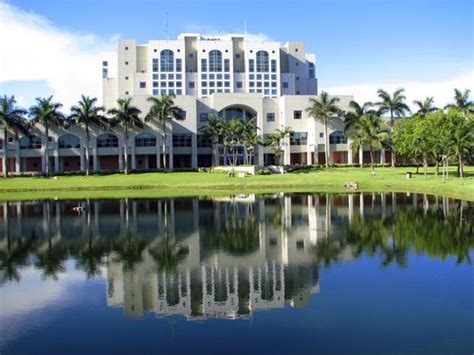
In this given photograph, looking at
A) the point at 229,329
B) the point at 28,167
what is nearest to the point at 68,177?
the point at 28,167

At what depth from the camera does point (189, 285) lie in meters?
20.3

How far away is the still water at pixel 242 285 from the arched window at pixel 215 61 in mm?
101223

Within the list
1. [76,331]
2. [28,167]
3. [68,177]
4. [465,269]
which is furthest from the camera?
[28,167]

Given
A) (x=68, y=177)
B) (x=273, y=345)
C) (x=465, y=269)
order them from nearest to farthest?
(x=273, y=345), (x=465, y=269), (x=68, y=177)

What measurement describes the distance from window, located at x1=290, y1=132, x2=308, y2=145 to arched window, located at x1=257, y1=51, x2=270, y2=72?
1364 inches

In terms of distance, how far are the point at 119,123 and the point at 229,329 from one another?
8851 cm

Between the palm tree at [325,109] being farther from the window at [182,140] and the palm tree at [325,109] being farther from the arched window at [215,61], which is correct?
the arched window at [215,61]

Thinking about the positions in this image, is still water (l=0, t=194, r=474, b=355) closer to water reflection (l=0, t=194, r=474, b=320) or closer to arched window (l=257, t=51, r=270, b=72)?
water reflection (l=0, t=194, r=474, b=320)

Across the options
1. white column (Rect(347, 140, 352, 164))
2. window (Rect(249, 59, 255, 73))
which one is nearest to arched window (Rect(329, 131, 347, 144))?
white column (Rect(347, 140, 352, 164))

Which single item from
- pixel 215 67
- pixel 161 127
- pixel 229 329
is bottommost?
pixel 229 329

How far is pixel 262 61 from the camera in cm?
13738

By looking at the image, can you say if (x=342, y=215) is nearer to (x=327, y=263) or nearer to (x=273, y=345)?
(x=327, y=263)

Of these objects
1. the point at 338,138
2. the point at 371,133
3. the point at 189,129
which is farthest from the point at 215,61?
the point at 371,133

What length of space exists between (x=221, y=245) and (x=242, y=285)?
839 cm
